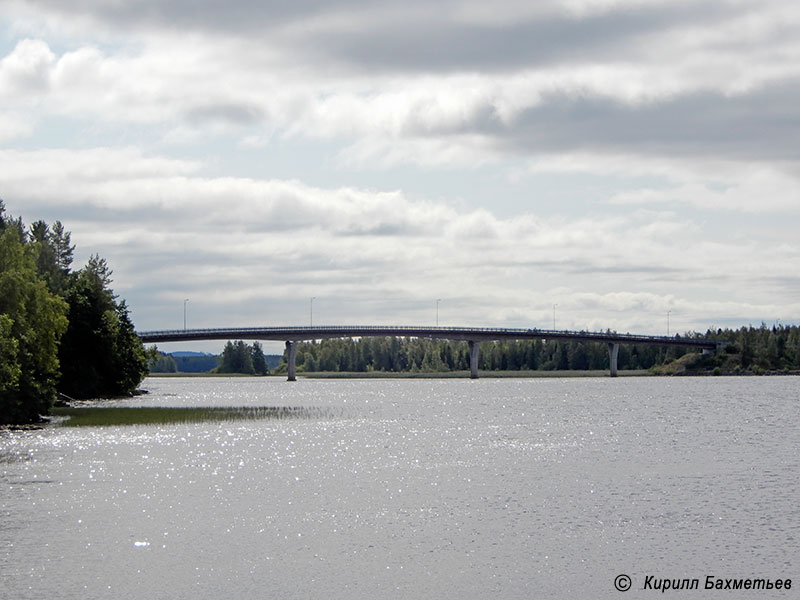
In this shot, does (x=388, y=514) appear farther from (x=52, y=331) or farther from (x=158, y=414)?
(x=158, y=414)

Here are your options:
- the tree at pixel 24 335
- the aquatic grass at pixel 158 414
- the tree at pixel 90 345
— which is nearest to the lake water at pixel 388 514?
the tree at pixel 24 335

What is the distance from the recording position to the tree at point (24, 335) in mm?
72562

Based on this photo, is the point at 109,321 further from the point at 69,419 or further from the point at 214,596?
the point at 214,596

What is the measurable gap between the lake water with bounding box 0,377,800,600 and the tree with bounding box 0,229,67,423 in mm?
3959

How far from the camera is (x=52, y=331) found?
285 ft

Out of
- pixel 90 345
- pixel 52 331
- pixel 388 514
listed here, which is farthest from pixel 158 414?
pixel 388 514


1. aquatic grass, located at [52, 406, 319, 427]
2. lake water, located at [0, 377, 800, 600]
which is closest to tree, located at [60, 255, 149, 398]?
aquatic grass, located at [52, 406, 319, 427]

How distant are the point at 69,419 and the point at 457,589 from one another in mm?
67227

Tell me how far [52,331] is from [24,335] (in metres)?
7.57

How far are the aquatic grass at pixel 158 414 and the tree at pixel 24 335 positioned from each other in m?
3.95

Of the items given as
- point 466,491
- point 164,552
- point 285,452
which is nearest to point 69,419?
point 285,452

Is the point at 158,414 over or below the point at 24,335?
below

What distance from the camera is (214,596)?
28.5 metres

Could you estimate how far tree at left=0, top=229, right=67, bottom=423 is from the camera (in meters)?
72.6
